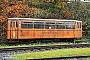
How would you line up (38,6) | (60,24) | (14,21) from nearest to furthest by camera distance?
(14,21) < (60,24) < (38,6)

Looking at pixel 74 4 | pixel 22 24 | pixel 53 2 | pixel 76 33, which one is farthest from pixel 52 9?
pixel 22 24

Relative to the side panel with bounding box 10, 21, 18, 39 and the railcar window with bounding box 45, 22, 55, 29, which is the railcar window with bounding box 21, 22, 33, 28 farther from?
the railcar window with bounding box 45, 22, 55, 29

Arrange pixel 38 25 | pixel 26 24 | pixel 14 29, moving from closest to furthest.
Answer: pixel 14 29 → pixel 26 24 → pixel 38 25

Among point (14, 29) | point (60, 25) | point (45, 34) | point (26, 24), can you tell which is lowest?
point (45, 34)

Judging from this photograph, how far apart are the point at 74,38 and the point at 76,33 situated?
68 cm

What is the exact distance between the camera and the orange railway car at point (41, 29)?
3006 cm

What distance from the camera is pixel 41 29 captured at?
103 feet

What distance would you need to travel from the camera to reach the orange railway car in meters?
30.1

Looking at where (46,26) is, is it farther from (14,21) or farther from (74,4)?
(74,4)

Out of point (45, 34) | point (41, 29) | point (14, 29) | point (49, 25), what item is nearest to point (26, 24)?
point (14, 29)

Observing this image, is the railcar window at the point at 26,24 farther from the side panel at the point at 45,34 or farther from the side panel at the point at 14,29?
the side panel at the point at 14,29

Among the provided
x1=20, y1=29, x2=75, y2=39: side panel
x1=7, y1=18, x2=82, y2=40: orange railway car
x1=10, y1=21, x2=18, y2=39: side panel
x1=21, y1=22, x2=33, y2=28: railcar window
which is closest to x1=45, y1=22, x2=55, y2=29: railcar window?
x1=7, y1=18, x2=82, y2=40: orange railway car

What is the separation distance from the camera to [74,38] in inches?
1324

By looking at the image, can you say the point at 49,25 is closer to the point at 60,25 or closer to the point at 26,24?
the point at 60,25
